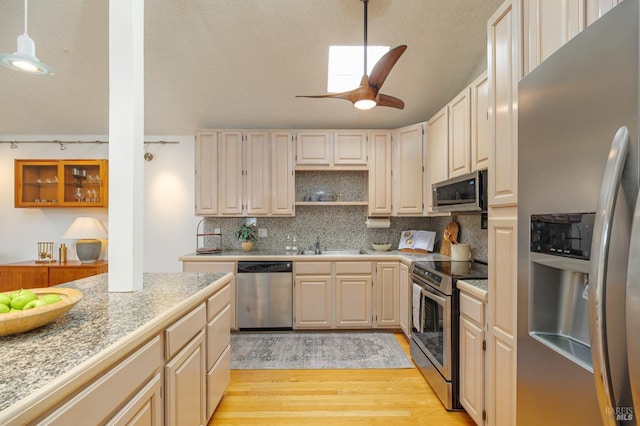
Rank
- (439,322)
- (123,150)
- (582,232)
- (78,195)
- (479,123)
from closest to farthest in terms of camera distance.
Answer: (582,232), (123,150), (439,322), (479,123), (78,195)

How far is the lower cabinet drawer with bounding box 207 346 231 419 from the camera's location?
177cm

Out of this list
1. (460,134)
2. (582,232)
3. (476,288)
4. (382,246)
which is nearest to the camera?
(582,232)

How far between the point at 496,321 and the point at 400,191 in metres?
2.23

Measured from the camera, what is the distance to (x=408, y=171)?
11.6ft

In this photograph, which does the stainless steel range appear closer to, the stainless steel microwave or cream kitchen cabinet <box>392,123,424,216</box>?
the stainless steel microwave

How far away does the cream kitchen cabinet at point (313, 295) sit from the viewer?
3326 mm

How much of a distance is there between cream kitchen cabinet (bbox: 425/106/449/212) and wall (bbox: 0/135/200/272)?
311cm

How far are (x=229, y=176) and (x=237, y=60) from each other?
4.33 ft

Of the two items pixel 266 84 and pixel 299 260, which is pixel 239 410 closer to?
pixel 299 260

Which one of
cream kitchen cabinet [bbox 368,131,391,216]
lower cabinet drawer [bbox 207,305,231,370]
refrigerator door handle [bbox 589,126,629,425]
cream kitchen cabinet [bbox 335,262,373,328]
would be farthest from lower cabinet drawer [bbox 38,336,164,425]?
cream kitchen cabinet [bbox 368,131,391,216]

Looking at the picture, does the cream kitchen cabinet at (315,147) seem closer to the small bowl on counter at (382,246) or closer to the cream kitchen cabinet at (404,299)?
the small bowl on counter at (382,246)

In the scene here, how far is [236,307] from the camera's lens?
3.29 metres

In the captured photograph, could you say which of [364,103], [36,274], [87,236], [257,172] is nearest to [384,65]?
[364,103]

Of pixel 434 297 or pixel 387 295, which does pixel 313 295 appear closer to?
pixel 387 295
